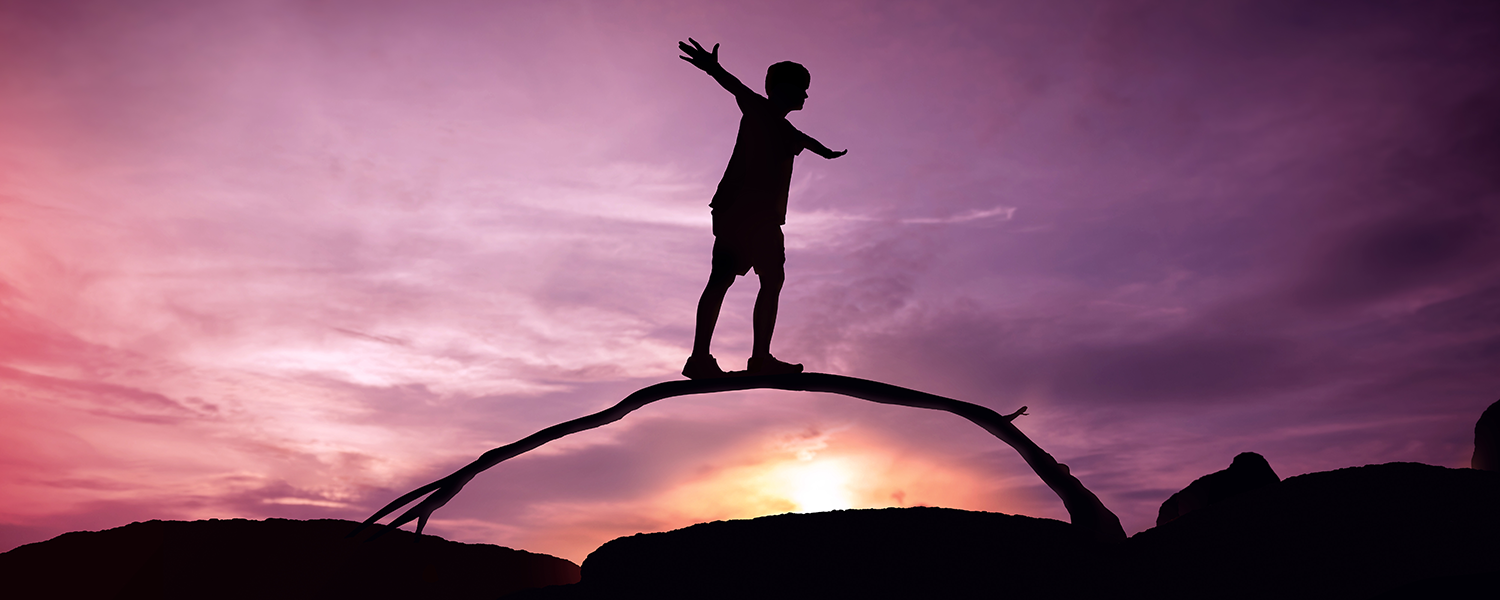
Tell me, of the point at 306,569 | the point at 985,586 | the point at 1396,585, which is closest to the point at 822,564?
the point at 985,586

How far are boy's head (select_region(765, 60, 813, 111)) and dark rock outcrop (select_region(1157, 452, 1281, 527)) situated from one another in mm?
8234

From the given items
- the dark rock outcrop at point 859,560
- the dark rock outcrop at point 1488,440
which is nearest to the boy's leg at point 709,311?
the dark rock outcrop at point 859,560

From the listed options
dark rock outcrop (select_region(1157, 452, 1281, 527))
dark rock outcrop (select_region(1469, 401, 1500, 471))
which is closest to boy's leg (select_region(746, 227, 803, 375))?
dark rock outcrop (select_region(1469, 401, 1500, 471))

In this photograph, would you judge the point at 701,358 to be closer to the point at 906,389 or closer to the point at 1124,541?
the point at 906,389

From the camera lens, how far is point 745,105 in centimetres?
664

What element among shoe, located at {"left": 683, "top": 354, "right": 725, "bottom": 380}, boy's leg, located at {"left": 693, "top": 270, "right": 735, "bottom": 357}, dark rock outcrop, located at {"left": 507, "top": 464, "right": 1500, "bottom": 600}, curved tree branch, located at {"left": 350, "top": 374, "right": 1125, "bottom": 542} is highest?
boy's leg, located at {"left": 693, "top": 270, "right": 735, "bottom": 357}

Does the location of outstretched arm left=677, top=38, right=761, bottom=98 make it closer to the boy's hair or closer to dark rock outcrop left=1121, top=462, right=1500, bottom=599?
the boy's hair

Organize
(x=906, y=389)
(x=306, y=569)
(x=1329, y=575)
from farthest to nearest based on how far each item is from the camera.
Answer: (x=306, y=569) → (x=906, y=389) → (x=1329, y=575)

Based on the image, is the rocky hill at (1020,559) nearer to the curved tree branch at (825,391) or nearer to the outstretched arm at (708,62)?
the curved tree branch at (825,391)

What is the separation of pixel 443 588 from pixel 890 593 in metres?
4.38

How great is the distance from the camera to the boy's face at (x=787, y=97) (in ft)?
22.2

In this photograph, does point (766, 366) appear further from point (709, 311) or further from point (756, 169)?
point (756, 169)

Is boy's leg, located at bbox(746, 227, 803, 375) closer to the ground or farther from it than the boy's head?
closer to the ground

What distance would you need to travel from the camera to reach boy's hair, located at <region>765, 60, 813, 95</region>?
679cm
